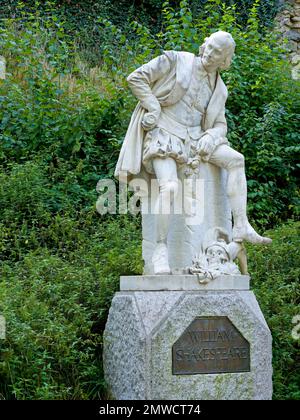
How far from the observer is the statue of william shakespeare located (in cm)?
568

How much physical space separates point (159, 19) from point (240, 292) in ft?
31.9

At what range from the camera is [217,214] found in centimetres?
595

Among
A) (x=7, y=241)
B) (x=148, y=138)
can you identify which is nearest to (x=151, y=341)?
(x=148, y=138)

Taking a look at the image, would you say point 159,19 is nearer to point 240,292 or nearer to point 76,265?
point 76,265

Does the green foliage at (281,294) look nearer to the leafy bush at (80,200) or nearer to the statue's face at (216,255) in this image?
the leafy bush at (80,200)

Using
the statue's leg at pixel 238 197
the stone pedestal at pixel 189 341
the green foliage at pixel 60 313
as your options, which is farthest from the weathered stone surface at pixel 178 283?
the green foliage at pixel 60 313

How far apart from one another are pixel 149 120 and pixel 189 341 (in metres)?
1.63

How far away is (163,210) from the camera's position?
5559 mm

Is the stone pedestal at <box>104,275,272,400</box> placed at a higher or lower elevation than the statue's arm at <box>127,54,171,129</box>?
lower

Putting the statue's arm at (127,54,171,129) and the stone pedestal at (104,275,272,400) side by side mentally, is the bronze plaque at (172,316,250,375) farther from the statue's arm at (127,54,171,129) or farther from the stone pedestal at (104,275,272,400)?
the statue's arm at (127,54,171,129)

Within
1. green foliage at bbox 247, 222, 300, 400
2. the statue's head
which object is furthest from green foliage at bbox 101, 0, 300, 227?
the statue's head

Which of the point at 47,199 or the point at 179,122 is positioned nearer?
the point at 179,122

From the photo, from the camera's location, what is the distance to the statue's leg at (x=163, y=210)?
5.56m
